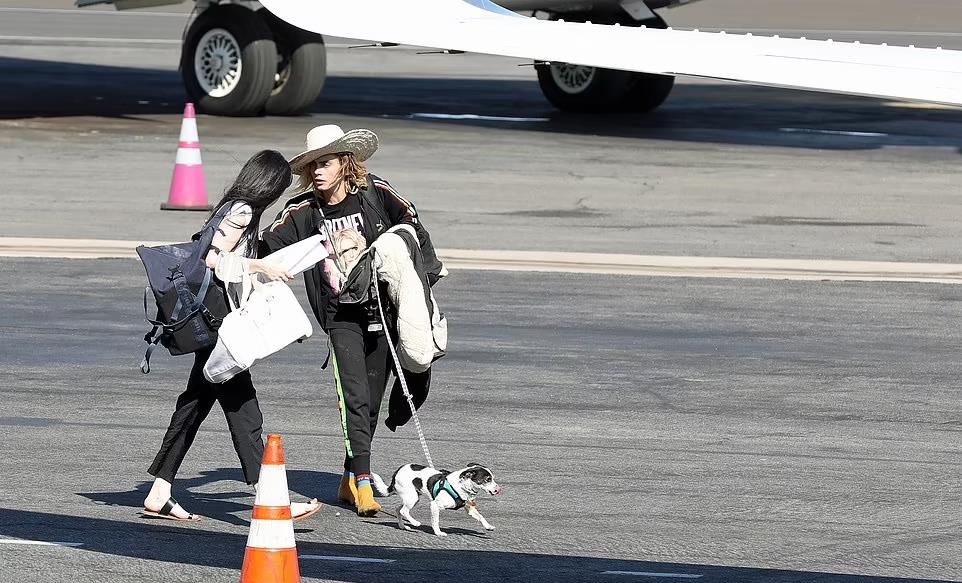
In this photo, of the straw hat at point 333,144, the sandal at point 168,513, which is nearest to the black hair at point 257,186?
the straw hat at point 333,144

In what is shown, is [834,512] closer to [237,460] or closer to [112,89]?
[237,460]

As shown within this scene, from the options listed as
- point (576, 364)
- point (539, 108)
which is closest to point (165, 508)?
A: point (576, 364)

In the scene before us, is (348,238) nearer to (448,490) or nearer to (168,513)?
(448,490)

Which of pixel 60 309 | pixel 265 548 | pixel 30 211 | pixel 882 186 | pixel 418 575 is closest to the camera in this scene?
pixel 265 548

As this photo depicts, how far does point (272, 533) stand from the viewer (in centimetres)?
601

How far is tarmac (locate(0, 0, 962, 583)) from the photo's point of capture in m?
6.95

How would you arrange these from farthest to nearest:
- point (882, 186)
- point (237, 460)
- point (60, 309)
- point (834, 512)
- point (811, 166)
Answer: point (811, 166) → point (882, 186) → point (60, 309) → point (237, 460) → point (834, 512)

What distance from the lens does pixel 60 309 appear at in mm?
11695

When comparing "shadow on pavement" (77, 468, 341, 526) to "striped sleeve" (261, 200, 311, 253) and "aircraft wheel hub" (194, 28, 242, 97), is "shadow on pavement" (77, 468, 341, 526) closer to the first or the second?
"striped sleeve" (261, 200, 311, 253)

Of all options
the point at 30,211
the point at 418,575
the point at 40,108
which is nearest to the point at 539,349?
the point at 418,575

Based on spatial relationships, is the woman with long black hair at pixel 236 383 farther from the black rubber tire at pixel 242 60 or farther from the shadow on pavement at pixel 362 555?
the black rubber tire at pixel 242 60

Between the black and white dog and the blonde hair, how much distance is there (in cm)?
120

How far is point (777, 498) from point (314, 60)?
52.3 ft

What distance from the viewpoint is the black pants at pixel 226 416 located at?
7273 mm
